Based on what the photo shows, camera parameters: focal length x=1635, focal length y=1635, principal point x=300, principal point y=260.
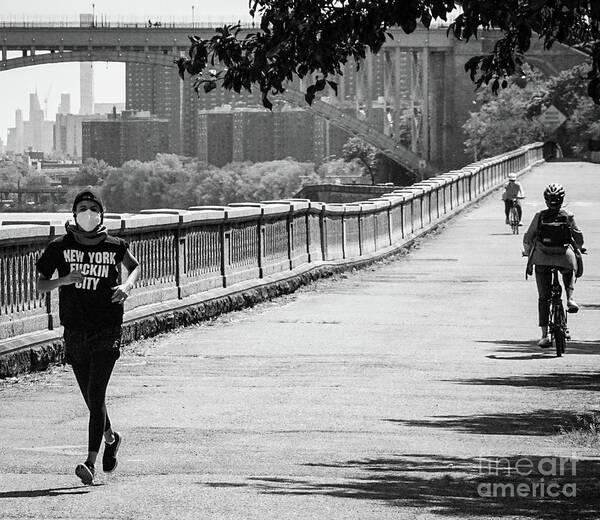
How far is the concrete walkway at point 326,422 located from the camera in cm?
797

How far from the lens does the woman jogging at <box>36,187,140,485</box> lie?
28.2 ft

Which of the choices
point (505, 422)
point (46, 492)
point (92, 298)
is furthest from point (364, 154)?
point (46, 492)

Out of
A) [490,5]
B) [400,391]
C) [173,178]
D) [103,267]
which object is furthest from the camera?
[173,178]

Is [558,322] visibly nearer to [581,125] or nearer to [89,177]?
[581,125]

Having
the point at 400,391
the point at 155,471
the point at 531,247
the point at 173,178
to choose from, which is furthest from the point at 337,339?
the point at 173,178

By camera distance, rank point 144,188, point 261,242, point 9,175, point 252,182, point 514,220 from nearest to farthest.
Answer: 1. point 261,242
2. point 514,220
3. point 9,175
4. point 144,188
5. point 252,182

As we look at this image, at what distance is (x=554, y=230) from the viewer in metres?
16.3

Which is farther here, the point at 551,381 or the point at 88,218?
the point at 551,381

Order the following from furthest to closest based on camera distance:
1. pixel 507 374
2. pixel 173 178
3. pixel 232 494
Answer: pixel 173 178
pixel 507 374
pixel 232 494

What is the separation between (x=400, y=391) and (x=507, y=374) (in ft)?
5.86

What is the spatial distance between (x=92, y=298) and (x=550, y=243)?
843cm

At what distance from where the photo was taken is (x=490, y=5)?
10.3 metres

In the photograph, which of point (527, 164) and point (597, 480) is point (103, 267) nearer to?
point (597, 480)

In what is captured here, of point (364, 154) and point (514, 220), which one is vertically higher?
point (364, 154)
